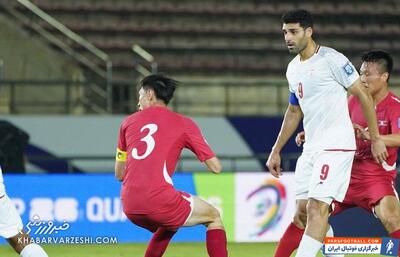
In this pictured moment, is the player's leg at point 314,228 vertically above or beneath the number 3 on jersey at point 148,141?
beneath

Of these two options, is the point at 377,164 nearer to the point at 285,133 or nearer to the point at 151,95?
the point at 285,133

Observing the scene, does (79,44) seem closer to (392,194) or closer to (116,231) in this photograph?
(116,231)

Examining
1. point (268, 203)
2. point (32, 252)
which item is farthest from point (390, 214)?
point (268, 203)

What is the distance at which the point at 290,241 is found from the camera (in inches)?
306

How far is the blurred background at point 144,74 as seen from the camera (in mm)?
12359

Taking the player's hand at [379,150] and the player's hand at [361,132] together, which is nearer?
the player's hand at [379,150]

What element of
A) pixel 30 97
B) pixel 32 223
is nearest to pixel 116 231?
pixel 32 223

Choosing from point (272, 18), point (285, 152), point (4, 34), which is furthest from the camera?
point (272, 18)

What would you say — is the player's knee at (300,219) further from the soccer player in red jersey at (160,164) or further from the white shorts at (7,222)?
the white shorts at (7,222)

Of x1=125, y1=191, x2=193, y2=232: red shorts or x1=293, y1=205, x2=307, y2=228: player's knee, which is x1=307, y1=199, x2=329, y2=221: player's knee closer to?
x1=293, y1=205, x2=307, y2=228: player's knee

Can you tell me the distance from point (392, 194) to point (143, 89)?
2.14 m

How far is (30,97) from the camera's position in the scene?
1753 centimetres

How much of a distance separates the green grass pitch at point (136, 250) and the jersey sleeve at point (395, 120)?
2565mm

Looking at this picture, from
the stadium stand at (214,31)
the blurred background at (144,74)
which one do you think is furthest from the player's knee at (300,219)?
the stadium stand at (214,31)
